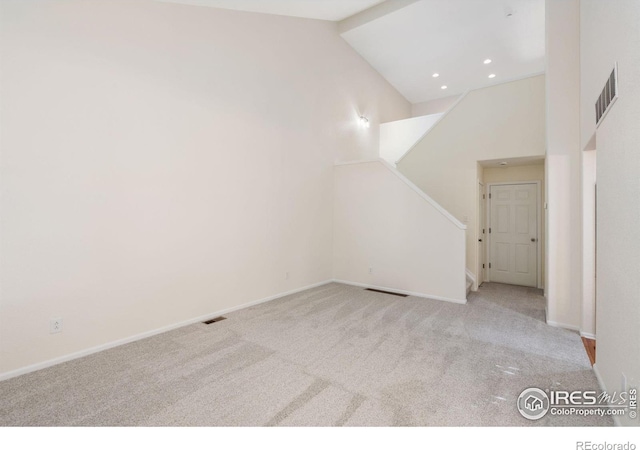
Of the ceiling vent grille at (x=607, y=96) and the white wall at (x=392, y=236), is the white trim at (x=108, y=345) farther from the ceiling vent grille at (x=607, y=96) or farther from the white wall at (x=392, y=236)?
the ceiling vent grille at (x=607, y=96)

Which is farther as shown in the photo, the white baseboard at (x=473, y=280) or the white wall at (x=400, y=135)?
the white wall at (x=400, y=135)

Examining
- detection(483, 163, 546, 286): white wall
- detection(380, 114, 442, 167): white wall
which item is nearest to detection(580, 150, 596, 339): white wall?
detection(483, 163, 546, 286): white wall

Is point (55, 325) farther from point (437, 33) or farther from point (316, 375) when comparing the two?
point (437, 33)

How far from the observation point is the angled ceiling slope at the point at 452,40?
5.07 metres

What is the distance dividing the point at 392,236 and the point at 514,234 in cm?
272

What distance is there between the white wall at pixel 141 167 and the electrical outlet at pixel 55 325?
0.17 feet

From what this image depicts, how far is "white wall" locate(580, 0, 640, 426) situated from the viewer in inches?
58.3

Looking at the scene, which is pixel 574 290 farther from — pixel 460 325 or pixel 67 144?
pixel 67 144

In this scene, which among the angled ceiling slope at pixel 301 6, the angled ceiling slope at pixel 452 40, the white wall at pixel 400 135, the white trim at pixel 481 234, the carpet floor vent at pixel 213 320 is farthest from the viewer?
the white wall at pixel 400 135

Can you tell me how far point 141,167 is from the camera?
3.05m

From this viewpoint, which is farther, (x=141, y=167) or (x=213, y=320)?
(x=213, y=320)

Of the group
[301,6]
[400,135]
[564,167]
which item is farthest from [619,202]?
A: [400,135]

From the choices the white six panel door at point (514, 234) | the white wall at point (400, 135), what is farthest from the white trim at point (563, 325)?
the white wall at point (400, 135)

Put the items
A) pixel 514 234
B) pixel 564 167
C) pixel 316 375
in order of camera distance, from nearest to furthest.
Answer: pixel 316 375 < pixel 564 167 < pixel 514 234
